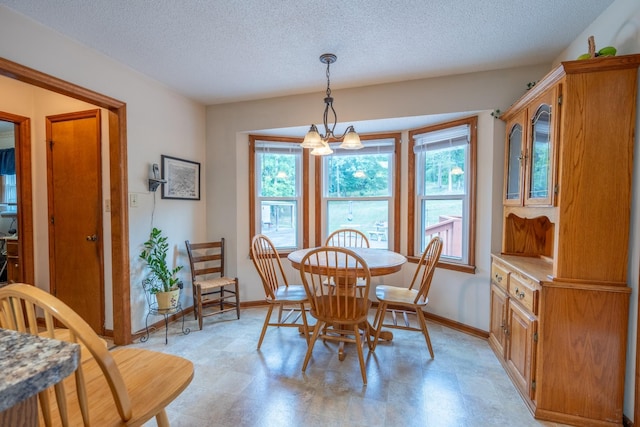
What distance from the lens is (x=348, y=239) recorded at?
11.3 ft

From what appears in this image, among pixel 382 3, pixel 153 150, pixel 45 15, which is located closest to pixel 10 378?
pixel 382 3

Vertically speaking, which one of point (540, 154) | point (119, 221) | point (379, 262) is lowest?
point (379, 262)

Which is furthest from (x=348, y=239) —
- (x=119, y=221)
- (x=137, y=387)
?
(x=137, y=387)

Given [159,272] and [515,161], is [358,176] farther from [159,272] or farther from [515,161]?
[159,272]

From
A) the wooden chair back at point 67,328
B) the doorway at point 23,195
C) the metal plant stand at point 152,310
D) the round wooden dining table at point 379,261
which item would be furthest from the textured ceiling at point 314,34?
the metal plant stand at point 152,310

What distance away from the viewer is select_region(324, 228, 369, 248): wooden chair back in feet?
10.9

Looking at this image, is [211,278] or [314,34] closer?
[314,34]

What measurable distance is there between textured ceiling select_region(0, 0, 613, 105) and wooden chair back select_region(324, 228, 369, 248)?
161 cm

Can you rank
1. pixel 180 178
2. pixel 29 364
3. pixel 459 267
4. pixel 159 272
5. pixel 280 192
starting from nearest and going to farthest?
pixel 29 364, pixel 159 272, pixel 459 267, pixel 180 178, pixel 280 192

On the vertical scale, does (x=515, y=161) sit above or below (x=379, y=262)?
above

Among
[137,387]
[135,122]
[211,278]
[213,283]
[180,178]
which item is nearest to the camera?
[137,387]

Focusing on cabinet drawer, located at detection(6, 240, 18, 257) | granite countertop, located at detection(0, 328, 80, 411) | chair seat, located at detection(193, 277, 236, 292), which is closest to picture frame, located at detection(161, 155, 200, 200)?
chair seat, located at detection(193, 277, 236, 292)

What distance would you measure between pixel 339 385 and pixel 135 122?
273 centimetres

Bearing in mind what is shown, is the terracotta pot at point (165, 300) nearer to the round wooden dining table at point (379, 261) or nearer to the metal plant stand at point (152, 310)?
the metal plant stand at point (152, 310)
